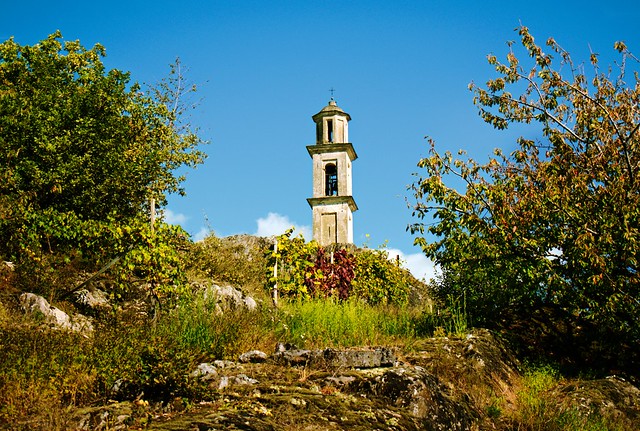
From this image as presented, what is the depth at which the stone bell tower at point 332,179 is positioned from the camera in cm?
3128

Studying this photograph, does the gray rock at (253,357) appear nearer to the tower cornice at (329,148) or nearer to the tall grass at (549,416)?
the tall grass at (549,416)

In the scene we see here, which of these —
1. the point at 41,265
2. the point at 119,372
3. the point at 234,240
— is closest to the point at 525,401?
the point at 119,372

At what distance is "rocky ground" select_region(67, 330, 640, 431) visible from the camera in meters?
4.48

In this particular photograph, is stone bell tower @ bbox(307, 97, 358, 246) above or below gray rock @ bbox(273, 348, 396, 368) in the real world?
above

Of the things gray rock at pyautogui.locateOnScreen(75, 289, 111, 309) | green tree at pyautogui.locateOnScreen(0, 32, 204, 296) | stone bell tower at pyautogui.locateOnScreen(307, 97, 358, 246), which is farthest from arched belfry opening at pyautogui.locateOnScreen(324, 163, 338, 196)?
gray rock at pyautogui.locateOnScreen(75, 289, 111, 309)

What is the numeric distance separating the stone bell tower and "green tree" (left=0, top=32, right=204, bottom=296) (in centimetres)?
1070

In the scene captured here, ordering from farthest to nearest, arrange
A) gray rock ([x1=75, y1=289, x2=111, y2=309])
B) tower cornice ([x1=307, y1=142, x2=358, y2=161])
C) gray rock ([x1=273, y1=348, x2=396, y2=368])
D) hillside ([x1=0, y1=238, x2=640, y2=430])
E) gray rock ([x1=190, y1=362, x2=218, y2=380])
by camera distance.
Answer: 1. tower cornice ([x1=307, y1=142, x2=358, y2=161])
2. gray rock ([x1=75, y1=289, x2=111, y2=309])
3. gray rock ([x1=273, y1=348, x2=396, y2=368])
4. gray rock ([x1=190, y1=362, x2=218, y2=380])
5. hillside ([x1=0, y1=238, x2=640, y2=430])

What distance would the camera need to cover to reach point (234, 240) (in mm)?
24016

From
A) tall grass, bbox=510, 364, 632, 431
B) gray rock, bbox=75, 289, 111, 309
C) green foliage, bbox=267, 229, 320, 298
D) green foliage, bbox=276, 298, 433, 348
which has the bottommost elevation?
tall grass, bbox=510, 364, 632, 431

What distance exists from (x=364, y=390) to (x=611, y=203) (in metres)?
5.06

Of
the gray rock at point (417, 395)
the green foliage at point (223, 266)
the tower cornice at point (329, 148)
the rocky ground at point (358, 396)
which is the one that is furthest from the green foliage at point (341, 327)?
the tower cornice at point (329, 148)

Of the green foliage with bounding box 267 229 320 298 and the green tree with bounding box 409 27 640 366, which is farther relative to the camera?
the green foliage with bounding box 267 229 320 298

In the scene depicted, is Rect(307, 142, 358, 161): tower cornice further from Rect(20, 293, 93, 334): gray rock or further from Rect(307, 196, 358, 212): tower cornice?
Rect(20, 293, 93, 334): gray rock

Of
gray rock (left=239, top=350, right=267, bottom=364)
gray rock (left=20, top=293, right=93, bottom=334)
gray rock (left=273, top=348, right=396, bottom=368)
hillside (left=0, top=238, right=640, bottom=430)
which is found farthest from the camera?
gray rock (left=20, top=293, right=93, bottom=334)
